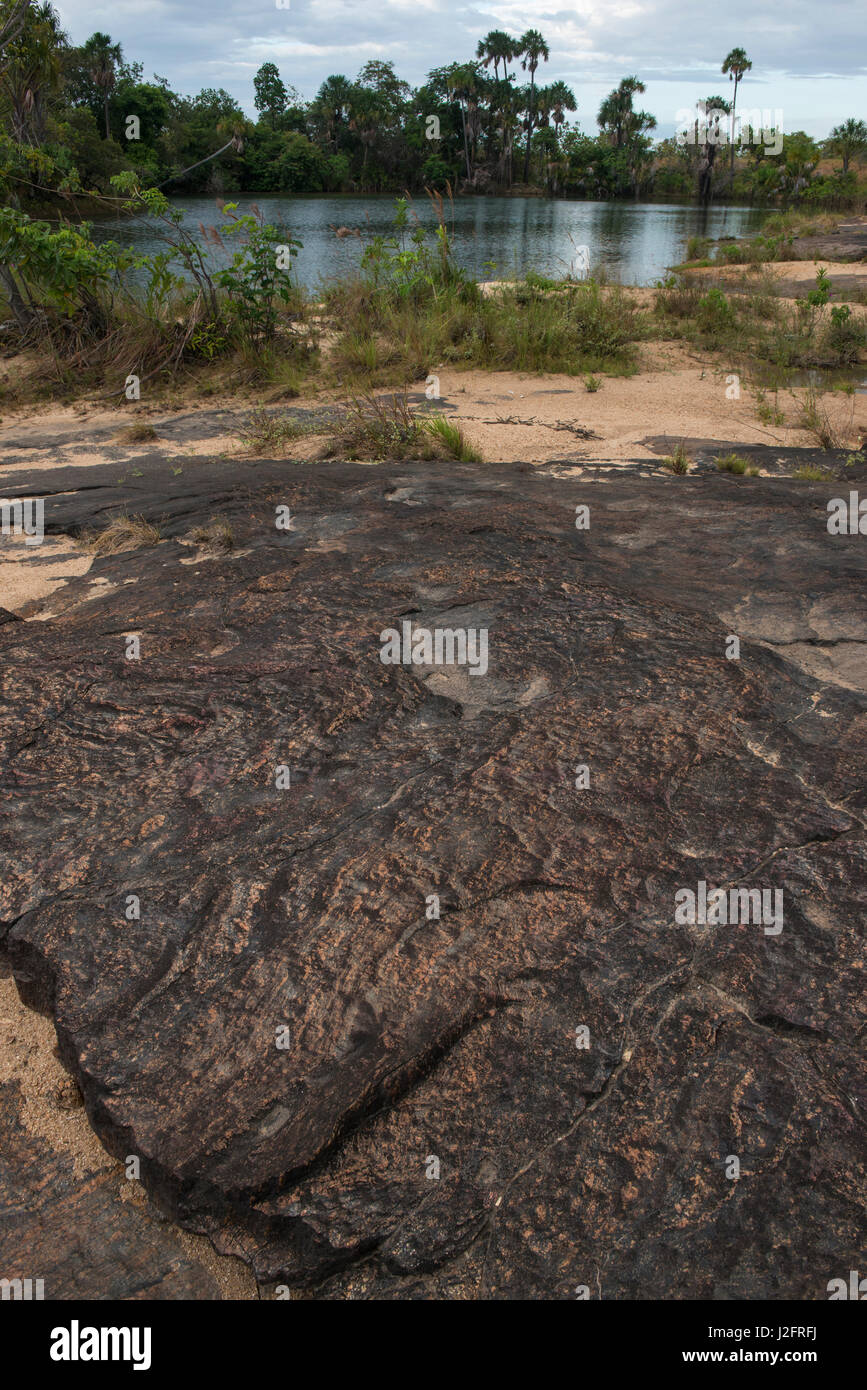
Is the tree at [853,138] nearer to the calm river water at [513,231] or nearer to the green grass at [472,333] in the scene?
the calm river water at [513,231]

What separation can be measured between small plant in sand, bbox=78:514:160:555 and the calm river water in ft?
19.8

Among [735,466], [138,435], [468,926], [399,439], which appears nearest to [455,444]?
[399,439]

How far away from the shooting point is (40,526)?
4.66m

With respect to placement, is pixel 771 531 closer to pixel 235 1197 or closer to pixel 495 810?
pixel 495 810

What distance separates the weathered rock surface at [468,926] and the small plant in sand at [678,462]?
258cm

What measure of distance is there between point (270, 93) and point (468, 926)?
199 ft

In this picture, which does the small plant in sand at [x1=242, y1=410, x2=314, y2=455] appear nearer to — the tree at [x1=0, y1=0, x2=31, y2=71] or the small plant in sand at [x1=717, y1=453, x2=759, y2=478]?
the small plant in sand at [x1=717, y1=453, x2=759, y2=478]

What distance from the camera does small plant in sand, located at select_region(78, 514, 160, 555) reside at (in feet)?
13.6

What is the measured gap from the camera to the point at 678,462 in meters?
5.49

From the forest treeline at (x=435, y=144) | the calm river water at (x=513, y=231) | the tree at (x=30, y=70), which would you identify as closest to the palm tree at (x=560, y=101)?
the forest treeline at (x=435, y=144)

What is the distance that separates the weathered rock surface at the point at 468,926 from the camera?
1.44 m

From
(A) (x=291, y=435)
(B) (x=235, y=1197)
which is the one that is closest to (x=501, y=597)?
(B) (x=235, y=1197)

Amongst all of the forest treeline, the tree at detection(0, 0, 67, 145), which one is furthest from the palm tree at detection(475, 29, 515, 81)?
the tree at detection(0, 0, 67, 145)
